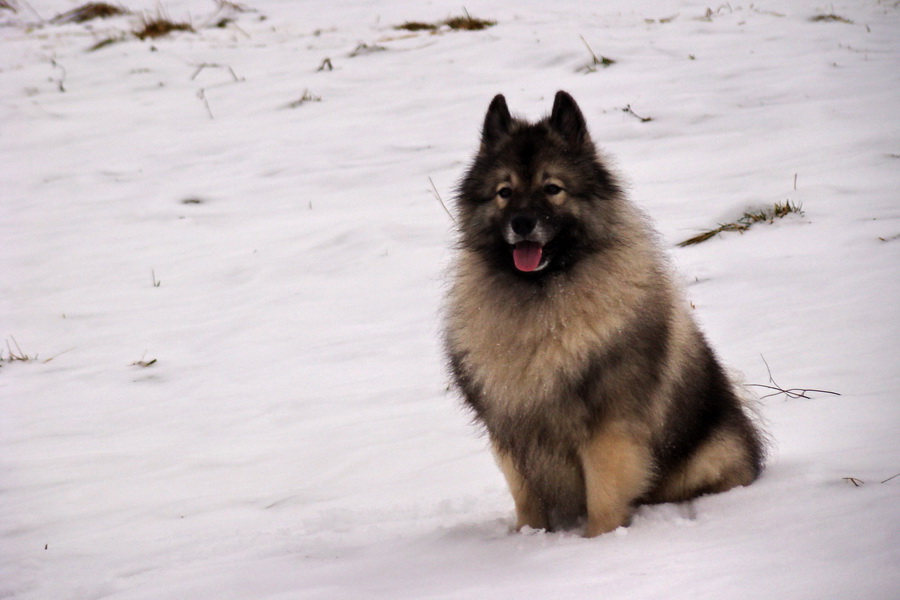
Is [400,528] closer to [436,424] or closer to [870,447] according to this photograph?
[436,424]

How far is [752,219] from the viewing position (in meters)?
5.25

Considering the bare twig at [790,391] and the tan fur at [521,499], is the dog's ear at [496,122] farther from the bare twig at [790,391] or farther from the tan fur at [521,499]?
the bare twig at [790,391]

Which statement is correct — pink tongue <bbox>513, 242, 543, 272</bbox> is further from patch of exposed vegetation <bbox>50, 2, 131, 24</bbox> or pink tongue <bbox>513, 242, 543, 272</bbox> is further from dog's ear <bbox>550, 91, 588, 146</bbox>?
patch of exposed vegetation <bbox>50, 2, 131, 24</bbox>

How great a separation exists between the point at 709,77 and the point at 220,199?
5.36m

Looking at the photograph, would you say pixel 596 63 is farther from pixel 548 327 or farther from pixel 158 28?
pixel 158 28

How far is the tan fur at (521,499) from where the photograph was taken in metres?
2.76

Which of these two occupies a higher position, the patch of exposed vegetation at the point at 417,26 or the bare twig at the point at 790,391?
the patch of exposed vegetation at the point at 417,26

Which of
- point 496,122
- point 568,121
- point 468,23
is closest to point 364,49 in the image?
point 468,23

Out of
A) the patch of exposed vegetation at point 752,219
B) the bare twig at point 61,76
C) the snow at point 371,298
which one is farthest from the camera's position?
the bare twig at point 61,76

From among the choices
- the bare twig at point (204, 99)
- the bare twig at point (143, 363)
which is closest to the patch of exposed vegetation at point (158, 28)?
the bare twig at point (204, 99)

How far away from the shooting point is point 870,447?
2.57 metres

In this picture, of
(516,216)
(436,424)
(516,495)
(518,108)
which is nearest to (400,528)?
(516,495)

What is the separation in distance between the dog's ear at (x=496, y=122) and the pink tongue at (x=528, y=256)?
53cm

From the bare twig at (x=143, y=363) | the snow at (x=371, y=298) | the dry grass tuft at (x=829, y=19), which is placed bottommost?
the bare twig at (x=143, y=363)
